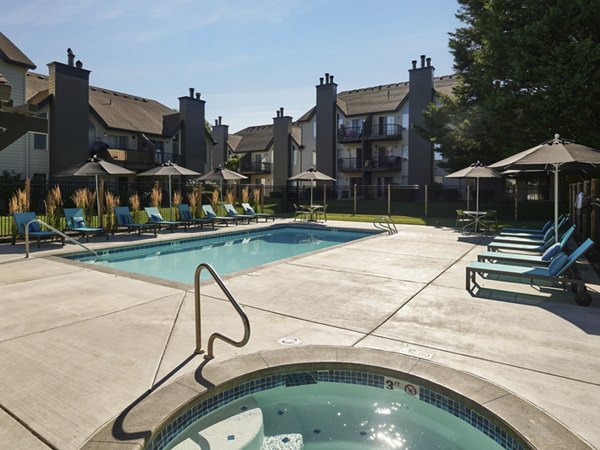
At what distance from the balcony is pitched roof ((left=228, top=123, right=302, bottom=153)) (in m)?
1.63

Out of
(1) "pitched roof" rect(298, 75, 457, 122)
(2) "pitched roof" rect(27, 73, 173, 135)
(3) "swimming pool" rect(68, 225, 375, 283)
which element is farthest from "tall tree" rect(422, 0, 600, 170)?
(2) "pitched roof" rect(27, 73, 173, 135)

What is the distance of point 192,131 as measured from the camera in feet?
111

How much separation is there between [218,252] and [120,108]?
932 inches

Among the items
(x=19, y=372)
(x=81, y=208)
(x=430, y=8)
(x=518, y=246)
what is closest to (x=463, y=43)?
(x=430, y=8)

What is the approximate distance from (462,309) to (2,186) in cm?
1666

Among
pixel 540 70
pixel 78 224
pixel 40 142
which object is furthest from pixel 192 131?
pixel 540 70

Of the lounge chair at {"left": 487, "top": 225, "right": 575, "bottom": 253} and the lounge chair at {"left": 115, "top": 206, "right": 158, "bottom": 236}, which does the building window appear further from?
the lounge chair at {"left": 487, "top": 225, "right": 575, "bottom": 253}

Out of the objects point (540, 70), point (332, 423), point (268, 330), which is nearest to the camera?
point (332, 423)

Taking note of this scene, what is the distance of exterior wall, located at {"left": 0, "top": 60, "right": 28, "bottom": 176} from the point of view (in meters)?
22.0

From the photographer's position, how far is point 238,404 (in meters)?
3.47

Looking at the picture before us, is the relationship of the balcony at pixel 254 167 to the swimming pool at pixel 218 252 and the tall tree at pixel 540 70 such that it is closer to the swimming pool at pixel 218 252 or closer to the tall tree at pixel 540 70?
the swimming pool at pixel 218 252

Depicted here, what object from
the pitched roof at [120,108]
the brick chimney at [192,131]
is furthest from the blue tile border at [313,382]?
the brick chimney at [192,131]

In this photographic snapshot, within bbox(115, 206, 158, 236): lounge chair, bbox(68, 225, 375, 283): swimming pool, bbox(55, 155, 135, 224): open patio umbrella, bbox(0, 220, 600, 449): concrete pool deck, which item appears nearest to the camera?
bbox(0, 220, 600, 449): concrete pool deck

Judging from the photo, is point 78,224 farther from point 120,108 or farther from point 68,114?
point 120,108
